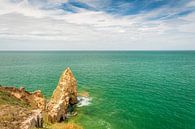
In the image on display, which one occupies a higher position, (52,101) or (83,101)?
(52,101)

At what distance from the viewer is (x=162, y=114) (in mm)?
42781

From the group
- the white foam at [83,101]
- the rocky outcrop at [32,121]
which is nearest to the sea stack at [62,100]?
the white foam at [83,101]

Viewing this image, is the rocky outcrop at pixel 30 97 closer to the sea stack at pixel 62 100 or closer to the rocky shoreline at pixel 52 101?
the rocky shoreline at pixel 52 101

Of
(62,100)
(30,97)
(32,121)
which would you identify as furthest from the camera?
(30,97)

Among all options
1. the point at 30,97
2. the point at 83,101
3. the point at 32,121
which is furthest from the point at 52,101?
the point at 32,121

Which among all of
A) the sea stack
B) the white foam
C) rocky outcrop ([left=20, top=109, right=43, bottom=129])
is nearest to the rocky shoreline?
the sea stack

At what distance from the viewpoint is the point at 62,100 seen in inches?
1641

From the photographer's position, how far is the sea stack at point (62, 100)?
127 ft

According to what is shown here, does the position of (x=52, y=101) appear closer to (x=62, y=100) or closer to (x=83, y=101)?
(x=62, y=100)

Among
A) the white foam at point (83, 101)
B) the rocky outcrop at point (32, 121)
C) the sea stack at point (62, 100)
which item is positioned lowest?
the white foam at point (83, 101)

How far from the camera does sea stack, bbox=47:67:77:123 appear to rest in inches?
1519

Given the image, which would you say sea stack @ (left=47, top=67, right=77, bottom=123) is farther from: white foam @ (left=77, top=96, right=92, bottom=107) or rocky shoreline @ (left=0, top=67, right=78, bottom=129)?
white foam @ (left=77, top=96, right=92, bottom=107)

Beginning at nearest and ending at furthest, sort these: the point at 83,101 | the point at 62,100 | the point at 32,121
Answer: the point at 32,121 → the point at 62,100 → the point at 83,101

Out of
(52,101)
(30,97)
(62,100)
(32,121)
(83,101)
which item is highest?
(32,121)
